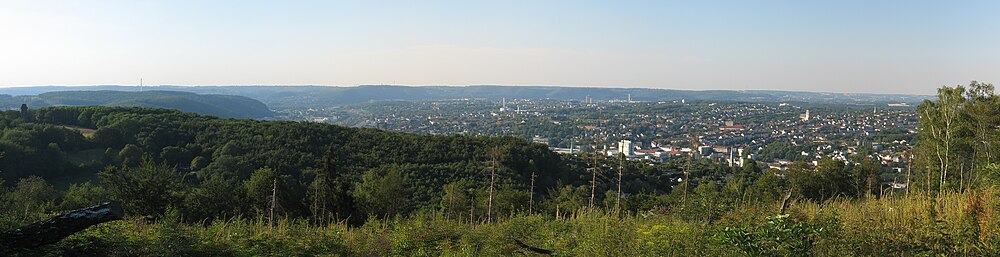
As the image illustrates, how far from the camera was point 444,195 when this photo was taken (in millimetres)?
31812

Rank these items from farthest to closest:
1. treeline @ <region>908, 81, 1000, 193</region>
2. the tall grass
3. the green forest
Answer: treeline @ <region>908, 81, 1000, 193</region> → the green forest → the tall grass

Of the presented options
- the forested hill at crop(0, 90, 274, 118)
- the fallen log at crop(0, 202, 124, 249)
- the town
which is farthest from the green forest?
the forested hill at crop(0, 90, 274, 118)

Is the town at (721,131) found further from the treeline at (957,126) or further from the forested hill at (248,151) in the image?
the treeline at (957,126)

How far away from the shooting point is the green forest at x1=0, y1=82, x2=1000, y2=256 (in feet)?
16.6

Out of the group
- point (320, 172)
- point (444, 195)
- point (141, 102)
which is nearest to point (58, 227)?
point (320, 172)

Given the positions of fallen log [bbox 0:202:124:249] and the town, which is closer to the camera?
fallen log [bbox 0:202:124:249]

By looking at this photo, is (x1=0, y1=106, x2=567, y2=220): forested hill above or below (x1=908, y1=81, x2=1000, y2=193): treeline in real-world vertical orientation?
below

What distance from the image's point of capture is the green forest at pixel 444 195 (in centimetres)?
Result: 506

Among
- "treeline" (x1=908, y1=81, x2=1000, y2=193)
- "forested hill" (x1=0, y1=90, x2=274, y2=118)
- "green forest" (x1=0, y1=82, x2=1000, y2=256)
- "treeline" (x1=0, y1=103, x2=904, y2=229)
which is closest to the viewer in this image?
"green forest" (x1=0, y1=82, x2=1000, y2=256)

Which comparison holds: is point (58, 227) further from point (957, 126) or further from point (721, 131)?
point (721, 131)

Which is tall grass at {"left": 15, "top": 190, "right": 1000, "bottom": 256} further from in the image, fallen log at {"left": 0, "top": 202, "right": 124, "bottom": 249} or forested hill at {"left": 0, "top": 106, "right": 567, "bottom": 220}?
forested hill at {"left": 0, "top": 106, "right": 567, "bottom": 220}

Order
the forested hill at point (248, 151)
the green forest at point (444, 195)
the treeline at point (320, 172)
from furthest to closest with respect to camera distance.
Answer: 1. the forested hill at point (248, 151)
2. the treeline at point (320, 172)
3. the green forest at point (444, 195)

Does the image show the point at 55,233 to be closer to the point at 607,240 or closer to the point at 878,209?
the point at 607,240

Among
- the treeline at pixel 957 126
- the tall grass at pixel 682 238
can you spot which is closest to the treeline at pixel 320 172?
the treeline at pixel 957 126
